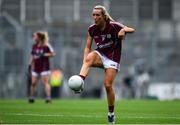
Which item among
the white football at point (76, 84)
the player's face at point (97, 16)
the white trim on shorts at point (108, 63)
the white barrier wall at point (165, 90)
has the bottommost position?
the white barrier wall at point (165, 90)

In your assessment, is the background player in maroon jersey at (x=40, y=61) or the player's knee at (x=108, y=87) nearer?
the player's knee at (x=108, y=87)

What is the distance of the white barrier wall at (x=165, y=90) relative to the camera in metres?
36.9

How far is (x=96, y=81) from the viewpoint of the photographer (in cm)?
3744

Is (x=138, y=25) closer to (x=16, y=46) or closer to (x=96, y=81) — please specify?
(x=96, y=81)

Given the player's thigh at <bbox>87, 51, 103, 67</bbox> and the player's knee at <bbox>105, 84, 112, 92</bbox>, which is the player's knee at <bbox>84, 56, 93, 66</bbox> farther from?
the player's knee at <bbox>105, 84, 112, 92</bbox>

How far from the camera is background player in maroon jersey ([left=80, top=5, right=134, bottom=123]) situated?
49.5 feet

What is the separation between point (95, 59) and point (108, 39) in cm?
53

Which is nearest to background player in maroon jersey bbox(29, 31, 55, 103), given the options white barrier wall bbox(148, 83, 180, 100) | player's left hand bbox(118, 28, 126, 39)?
white barrier wall bbox(148, 83, 180, 100)

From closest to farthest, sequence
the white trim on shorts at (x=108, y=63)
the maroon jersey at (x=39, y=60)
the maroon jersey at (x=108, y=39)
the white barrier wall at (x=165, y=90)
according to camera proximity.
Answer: the white trim on shorts at (x=108, y=63)
the maroon jersey at (x=108, y=39)
the maroon jersey at (x=39, y=60)
the white barrier wall at (x=165, y=90)

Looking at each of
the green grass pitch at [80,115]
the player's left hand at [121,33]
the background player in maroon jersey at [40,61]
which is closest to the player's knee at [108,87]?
the green grass pitch at [80,115]

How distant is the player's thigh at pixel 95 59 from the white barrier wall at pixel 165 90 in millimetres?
21621

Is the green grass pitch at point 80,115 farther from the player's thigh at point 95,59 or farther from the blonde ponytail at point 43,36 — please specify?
the blonde ponytail at point 43,36

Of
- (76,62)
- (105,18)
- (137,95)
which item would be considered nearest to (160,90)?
(137,95)

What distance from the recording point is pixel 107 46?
607 inches
